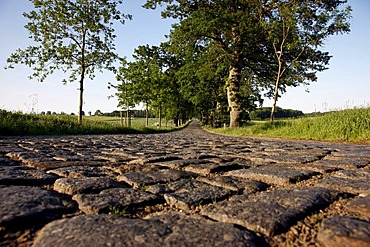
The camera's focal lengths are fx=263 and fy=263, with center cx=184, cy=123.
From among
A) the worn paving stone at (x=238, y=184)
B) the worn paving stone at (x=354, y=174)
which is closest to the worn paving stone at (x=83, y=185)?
the worn paving stone at (x=238, y=184)

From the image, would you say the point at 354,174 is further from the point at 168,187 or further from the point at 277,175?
the point at 168,187

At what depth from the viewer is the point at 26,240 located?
1.10m

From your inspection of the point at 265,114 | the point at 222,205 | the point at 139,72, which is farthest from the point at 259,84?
the point at 265,114

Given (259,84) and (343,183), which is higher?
(259,84)

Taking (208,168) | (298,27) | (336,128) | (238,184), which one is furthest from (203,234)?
(298,27)

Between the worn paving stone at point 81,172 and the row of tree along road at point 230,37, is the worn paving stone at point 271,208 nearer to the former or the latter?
the worn paving stone at point 81,172

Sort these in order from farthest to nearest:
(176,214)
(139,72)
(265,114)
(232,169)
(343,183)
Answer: (265,114) < (139,72) < (232,169) < (343,183) < (176,214)

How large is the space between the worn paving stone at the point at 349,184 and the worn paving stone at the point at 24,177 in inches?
88.2

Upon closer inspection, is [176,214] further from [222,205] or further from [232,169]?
[232,169]

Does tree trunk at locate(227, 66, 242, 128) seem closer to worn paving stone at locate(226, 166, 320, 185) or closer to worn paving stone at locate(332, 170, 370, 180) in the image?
worn paving stone at locate(332, 170, 370, 180)

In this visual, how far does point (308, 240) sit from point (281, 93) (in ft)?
71.2

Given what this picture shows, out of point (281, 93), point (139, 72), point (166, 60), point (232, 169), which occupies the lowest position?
point (232, 169)

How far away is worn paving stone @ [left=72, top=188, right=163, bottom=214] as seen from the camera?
1499 millimetres

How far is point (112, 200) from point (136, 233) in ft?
1.80
